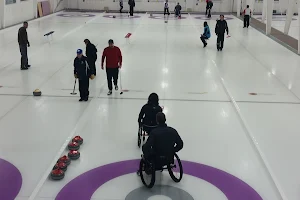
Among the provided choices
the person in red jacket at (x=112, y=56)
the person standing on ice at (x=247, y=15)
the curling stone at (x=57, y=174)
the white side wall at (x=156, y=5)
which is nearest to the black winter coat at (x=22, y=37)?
the person in red jacket at (x=112, y=56)

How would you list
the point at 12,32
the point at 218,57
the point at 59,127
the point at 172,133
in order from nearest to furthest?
1. the point at 172,133
2. the point at 59,127
3. the point at 218,57
4. the point at 12,32

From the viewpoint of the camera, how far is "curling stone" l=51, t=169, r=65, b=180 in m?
6.14

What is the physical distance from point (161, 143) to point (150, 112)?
128 cm

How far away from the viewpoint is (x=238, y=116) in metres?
9.31

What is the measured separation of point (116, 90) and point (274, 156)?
5468 millimetres

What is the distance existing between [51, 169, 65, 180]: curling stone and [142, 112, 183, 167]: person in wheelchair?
5.03 feet

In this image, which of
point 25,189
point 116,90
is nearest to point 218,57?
point 116,90

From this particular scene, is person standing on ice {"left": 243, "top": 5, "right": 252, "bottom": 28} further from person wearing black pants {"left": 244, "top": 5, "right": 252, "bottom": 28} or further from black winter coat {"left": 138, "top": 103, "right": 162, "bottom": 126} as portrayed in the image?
black winter coat {"left": 138, "top": 103, "right": 162, "bottom": 126}

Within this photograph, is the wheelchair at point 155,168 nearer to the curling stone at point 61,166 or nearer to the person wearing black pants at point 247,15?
the curling stone at point 61,166

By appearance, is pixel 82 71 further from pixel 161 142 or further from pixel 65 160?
pixel 161 142

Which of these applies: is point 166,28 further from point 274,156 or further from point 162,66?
point 274,156

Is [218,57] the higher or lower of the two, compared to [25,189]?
higher

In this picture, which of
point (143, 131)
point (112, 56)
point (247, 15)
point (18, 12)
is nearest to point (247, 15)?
point (247, 15)

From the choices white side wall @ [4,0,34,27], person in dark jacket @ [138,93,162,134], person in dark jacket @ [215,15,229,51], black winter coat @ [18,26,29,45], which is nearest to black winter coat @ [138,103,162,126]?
person in dark jacket @ [138,93,162,134]
